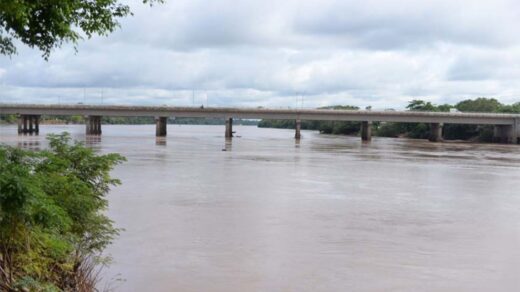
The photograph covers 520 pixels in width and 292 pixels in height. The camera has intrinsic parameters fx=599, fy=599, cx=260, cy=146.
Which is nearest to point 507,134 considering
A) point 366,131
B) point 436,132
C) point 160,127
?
point 436,132

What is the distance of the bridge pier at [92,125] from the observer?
107 meters

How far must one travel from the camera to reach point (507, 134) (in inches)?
4323

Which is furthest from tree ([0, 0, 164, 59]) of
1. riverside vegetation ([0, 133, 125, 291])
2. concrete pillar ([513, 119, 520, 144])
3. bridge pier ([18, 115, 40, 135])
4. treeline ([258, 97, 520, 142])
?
treeline ([258, 97, 520, 142])

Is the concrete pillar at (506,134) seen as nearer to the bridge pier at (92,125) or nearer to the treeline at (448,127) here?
the treeline at (448,127)

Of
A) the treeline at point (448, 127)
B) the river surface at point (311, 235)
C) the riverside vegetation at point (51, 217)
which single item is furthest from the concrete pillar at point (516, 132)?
the riverside vegetation at point (51, 217)

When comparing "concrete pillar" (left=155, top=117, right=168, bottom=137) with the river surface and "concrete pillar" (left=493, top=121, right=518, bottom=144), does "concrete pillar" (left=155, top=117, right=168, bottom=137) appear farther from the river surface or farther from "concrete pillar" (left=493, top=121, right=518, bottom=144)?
the river surface

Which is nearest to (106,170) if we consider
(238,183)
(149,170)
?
(238,183)

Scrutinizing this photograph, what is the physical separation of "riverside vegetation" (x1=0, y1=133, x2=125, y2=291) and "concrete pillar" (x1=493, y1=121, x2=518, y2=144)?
106 m

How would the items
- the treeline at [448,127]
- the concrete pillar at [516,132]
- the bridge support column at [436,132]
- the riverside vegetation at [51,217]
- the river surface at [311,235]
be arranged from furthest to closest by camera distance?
the treeline at [448,127] → the bridge support column at [436,132] → the concrete pillar at [516,132] → the river surface at [311,235] → the riverside vegetation at [51,217]

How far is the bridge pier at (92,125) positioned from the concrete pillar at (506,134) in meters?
74.6

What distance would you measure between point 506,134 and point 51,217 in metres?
113

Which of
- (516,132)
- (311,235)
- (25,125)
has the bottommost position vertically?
(25,125)

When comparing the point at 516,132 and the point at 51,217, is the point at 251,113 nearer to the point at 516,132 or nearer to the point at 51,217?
the point at 516,132

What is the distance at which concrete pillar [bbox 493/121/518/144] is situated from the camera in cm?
10638
